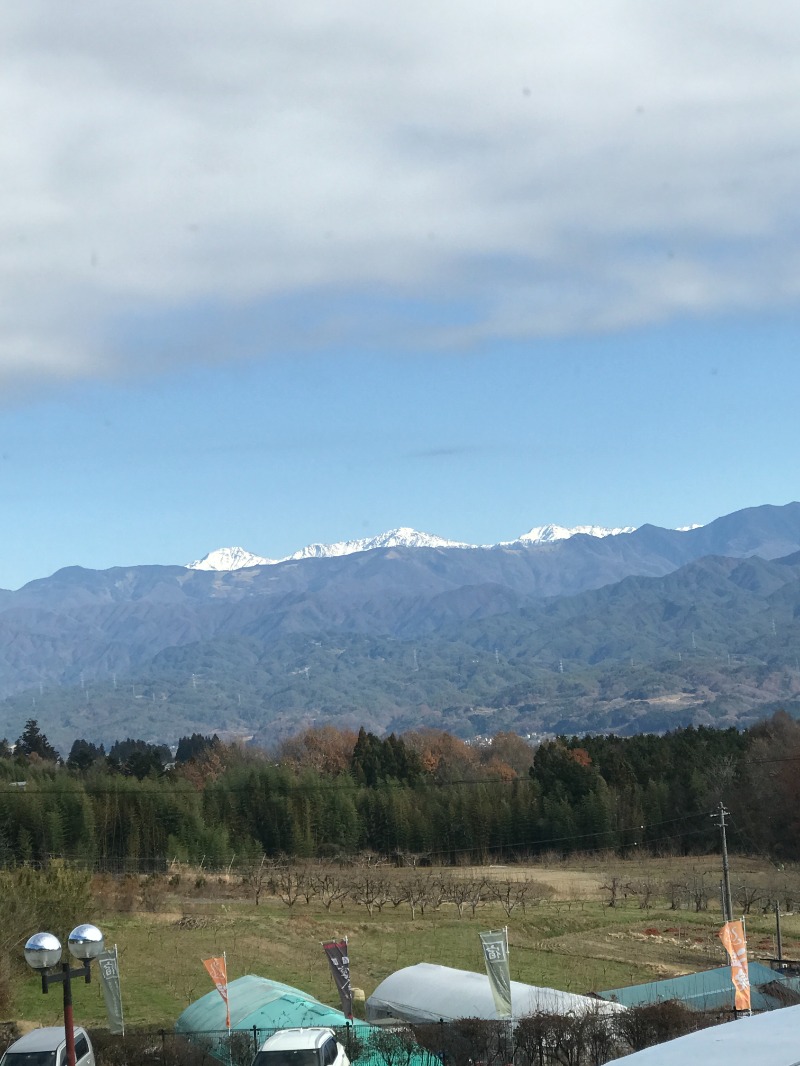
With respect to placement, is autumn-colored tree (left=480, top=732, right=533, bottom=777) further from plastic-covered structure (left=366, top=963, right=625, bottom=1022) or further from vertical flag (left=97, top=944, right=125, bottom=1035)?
vertical flag (left=97, top=944, right=125, bottom=1035)

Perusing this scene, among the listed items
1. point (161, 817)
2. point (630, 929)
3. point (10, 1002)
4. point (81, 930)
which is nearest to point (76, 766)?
point (161, 817)

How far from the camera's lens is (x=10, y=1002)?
92.0 feet

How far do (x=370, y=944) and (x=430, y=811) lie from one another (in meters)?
41.1

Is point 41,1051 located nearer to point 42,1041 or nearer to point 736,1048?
point 42,1041

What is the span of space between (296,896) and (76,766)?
187 ft

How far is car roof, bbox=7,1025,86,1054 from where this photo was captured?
19172mm

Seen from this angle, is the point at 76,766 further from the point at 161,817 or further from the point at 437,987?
the point at 437,987

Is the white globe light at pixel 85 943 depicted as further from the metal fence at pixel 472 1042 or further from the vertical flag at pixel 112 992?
the vertical flag at pixel 112 992

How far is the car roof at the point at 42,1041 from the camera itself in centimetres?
1917

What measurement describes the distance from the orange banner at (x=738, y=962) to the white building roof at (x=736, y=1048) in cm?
1412

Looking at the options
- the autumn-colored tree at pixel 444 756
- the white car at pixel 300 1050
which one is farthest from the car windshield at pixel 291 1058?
the autumn-colored tree at pixel 444 756

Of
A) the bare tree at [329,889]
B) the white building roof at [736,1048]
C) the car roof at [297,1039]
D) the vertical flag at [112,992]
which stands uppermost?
the white building roof at [736,1048]

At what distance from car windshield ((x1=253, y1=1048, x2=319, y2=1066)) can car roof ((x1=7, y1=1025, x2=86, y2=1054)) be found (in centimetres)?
341

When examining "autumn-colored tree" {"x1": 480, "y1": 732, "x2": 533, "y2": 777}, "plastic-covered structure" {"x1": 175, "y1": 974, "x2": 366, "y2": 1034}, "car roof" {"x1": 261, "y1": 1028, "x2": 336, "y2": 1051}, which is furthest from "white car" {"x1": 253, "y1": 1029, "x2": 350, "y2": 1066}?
"autumn-colored tree" {"x1": 480, "y1": 732, "x2": 533, "y2": 777}
